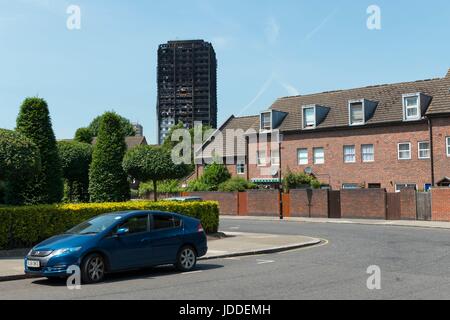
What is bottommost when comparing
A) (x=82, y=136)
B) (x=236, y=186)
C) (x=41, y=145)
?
(x=236, y=186)

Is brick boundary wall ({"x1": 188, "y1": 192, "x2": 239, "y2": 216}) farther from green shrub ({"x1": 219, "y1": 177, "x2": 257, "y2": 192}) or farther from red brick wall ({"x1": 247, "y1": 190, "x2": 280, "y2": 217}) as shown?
red brick wall ({"x1": 247, "y1": 190, "x2": 280, "y2": 217})

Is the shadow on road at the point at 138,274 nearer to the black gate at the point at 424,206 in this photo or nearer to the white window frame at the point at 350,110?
the black gate at the point at 424,206

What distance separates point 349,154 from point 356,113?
11.0ft

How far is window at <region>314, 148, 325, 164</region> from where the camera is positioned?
4594 centimetres

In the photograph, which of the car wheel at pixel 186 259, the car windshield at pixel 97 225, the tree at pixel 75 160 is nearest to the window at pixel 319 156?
the tree at pixel 75 160

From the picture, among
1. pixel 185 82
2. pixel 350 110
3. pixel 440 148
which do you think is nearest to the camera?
pixel 440 148

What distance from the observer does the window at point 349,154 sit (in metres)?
44.3

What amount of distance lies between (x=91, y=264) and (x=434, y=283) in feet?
22.5

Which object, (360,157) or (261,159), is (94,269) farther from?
(261,159)

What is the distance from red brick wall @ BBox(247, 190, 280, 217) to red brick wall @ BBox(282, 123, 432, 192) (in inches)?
239

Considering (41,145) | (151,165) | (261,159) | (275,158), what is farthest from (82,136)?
(261,159)

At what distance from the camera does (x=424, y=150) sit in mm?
40469

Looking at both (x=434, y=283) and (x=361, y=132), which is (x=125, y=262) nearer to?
(x=434, y=283)
